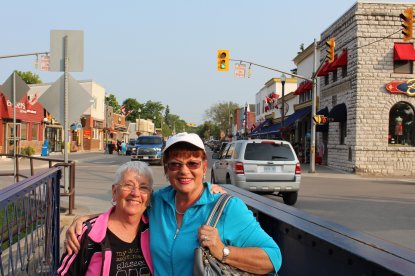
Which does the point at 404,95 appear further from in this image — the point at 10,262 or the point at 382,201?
the point at 10,262

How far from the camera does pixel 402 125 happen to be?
2414 centimetres

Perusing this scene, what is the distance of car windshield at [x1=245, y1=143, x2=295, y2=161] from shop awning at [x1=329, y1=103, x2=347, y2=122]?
1419 centimetres

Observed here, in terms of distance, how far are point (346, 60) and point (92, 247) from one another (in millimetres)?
25109

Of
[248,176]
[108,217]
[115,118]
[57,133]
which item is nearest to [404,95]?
[248,176]

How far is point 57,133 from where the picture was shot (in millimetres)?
50562

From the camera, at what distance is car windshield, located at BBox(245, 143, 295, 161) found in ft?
40.7

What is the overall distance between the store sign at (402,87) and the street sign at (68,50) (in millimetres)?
18985

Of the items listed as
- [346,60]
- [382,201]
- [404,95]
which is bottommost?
[382,201]

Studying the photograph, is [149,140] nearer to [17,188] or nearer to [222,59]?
[222,59]

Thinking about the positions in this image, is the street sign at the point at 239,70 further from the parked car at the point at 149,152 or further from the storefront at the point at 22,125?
the storefront at the point at 22,125

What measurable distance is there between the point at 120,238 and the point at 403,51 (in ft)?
78.4

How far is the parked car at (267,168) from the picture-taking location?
12.3m

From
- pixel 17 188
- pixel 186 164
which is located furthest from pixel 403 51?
pixel 17 188

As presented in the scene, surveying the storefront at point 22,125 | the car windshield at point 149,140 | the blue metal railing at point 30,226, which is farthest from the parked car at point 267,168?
the storefront at point 22,125
